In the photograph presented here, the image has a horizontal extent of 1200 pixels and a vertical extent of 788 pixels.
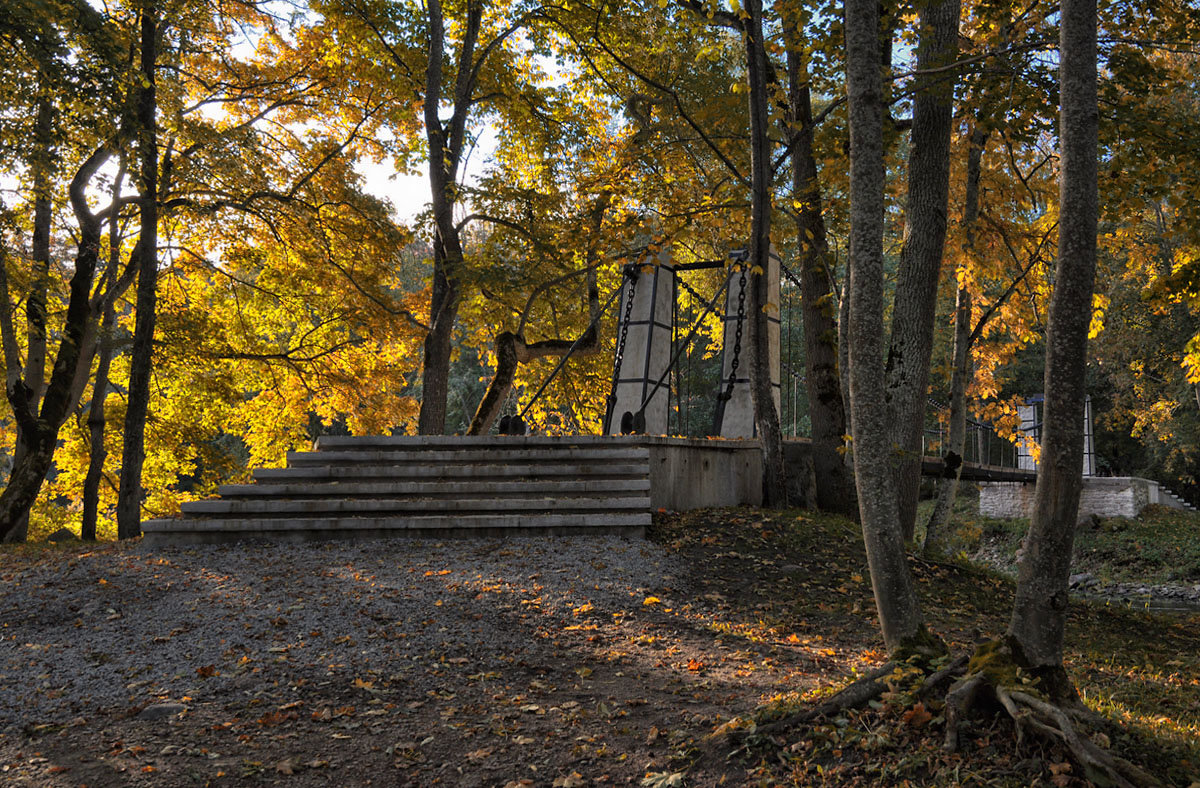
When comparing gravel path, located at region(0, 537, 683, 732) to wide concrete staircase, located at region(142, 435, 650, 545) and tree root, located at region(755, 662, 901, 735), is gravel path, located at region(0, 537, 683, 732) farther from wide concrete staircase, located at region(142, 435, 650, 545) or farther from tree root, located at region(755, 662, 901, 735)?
tree root, located at region(755, 662, 901, 735)

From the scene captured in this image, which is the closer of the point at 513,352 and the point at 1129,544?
the point at 513,352

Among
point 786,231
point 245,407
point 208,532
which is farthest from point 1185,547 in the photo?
point 245,407

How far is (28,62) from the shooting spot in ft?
25.8

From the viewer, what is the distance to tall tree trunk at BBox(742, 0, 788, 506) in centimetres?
765

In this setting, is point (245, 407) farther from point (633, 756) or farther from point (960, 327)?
point (633, 756)

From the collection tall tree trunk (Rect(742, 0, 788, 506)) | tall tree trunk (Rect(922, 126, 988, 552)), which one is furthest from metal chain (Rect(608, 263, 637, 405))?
tall tree trunk (Rect(922, 126, 988, 552))

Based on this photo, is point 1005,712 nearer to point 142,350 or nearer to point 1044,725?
point 1044,725

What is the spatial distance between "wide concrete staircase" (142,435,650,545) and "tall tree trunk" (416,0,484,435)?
141 inches

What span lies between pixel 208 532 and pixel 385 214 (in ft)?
25.1

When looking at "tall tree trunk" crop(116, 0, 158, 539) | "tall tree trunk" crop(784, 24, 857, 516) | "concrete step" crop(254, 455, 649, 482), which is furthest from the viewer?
"tall tree trunk" crop(116, 0, 158, 539)

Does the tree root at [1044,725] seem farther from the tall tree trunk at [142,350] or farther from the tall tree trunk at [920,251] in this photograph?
the tall tree trunk at [142,350]

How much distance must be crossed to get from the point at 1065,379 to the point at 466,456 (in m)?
6.32

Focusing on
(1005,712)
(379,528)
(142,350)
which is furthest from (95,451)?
(1005,712)

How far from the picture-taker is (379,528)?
7.33 meters
